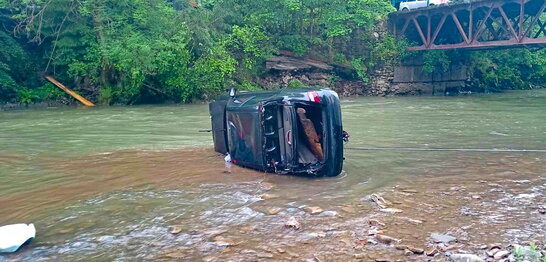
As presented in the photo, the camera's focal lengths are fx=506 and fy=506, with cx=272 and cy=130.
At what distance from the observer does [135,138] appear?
13.1 meters

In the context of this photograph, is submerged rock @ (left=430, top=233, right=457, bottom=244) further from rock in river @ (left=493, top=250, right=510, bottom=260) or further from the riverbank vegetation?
the riverbank vegetation

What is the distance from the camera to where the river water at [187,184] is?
520cm

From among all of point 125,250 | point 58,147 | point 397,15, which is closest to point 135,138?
point 58,147

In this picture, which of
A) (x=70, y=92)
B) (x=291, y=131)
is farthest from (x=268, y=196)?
(x=70, y=92)

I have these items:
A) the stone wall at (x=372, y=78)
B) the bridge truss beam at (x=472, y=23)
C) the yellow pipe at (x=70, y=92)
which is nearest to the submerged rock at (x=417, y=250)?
the yellow pipe at (x=70, y=92)

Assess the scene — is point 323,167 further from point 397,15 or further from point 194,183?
point 397,15

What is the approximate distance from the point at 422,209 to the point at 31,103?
2324cm

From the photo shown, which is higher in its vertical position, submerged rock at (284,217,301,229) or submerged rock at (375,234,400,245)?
submerged rock at (284,217,301,229)

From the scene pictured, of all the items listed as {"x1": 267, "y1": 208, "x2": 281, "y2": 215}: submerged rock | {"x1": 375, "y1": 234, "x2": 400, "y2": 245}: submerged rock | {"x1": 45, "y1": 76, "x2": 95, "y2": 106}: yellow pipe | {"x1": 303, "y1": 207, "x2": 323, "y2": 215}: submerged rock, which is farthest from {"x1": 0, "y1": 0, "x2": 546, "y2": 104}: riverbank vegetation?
{"x1": 375, "y1": 234, "x2": 400, "y2": 245}: submerged rock

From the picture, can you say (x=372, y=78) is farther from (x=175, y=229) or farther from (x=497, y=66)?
(x=175, y=229)

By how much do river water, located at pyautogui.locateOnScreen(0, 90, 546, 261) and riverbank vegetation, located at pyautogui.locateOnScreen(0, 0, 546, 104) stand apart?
9.56m

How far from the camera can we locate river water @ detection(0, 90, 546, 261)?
5199 millimetres

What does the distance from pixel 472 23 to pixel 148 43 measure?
17536 mm

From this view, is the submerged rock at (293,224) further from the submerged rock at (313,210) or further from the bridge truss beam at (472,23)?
the bridge truss beam at (472,23)
